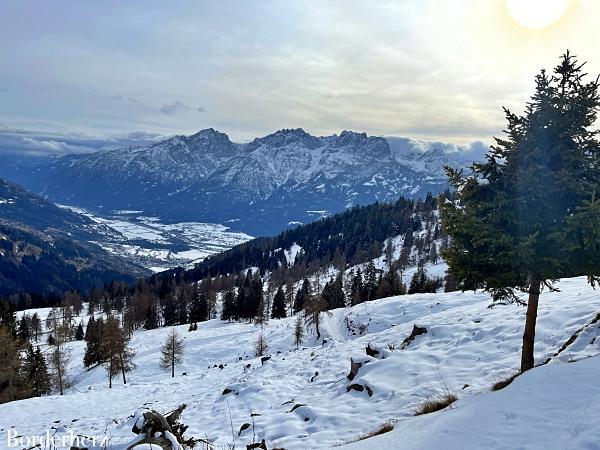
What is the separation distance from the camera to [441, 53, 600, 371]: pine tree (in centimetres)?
1254

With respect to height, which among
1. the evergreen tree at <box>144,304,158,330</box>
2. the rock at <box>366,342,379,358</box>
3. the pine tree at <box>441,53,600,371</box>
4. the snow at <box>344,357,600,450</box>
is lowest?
the evergreen tree at <box>144,304,158,330</box>

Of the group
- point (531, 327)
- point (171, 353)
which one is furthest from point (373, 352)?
point (171, 353)

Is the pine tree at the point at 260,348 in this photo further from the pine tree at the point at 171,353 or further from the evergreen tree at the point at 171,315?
the evergreen tree at the point at 171,315

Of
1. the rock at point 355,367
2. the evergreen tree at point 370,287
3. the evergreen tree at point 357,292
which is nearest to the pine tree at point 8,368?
the rock at point 355,367

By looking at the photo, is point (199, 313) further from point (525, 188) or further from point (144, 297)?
point (525, 188)

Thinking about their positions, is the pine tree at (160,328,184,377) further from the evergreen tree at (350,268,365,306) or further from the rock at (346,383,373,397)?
the evergreen tree at (350,268,365,306)

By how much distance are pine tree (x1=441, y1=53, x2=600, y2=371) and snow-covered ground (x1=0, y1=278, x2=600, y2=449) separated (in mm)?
3294

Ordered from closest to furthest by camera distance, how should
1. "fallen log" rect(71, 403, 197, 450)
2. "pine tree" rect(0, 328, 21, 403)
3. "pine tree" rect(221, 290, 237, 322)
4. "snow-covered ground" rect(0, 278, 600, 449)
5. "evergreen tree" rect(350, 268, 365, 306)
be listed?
"snow-covered ground" rect(0, 278, 600, 449) < "fallen log" rect(71, 403, 197, 450) < "pine tree" rect(0, 328, 21, 403) < "pine tree" rect(221, 290, 237, 322) < "evergreen tree" rect(350, 268, 365, 306)

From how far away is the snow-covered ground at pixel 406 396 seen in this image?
311 inches

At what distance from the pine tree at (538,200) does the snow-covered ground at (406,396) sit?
329 centimetres

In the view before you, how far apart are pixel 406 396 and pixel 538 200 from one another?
8.52m

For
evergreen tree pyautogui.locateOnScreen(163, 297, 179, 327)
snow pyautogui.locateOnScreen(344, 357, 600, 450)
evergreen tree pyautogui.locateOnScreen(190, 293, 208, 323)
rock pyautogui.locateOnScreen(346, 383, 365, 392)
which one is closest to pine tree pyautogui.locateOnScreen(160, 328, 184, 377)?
rock pyautogui.locateOnScreen(346, 383, 365, 392)

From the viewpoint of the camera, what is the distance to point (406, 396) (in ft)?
Result: 48.6

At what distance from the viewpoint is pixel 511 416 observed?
8047mm
